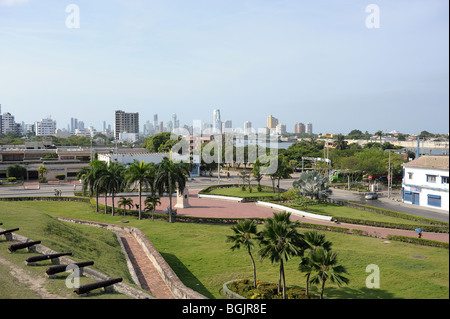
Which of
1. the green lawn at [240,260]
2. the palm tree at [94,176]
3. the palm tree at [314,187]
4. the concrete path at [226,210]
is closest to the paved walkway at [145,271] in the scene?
the green lawn at [240,260]

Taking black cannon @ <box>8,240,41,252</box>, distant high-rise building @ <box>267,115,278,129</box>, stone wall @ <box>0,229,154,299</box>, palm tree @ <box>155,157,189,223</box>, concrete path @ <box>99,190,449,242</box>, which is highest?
distant high-rise building @ <box>267,115,278,129</box>

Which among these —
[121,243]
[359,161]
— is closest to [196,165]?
[359,161]

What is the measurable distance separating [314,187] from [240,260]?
24378 mm

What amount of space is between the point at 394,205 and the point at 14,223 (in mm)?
39768

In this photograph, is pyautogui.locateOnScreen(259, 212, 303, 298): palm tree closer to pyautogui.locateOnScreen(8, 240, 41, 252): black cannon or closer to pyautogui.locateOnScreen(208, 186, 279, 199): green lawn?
pyautogui.locateOnScreen(8, 240, 41, 252): black cannon

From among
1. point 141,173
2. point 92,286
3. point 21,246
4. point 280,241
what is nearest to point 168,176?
point 141,173

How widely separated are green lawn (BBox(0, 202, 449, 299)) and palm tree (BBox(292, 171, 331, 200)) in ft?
48.5

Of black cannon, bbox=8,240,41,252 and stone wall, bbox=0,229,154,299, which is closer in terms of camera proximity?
stone wall, bbox=0,229,154,299

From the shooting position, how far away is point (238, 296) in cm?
1748

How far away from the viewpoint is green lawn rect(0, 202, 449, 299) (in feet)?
60.5

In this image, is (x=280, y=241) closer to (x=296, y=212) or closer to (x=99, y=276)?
(x=99, y=276)

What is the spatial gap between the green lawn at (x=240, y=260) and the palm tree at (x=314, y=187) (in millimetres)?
14768

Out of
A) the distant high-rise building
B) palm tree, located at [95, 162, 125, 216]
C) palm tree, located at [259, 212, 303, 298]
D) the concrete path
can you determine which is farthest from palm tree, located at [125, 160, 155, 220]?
the distant high-rise building

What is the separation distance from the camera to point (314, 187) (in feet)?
150
